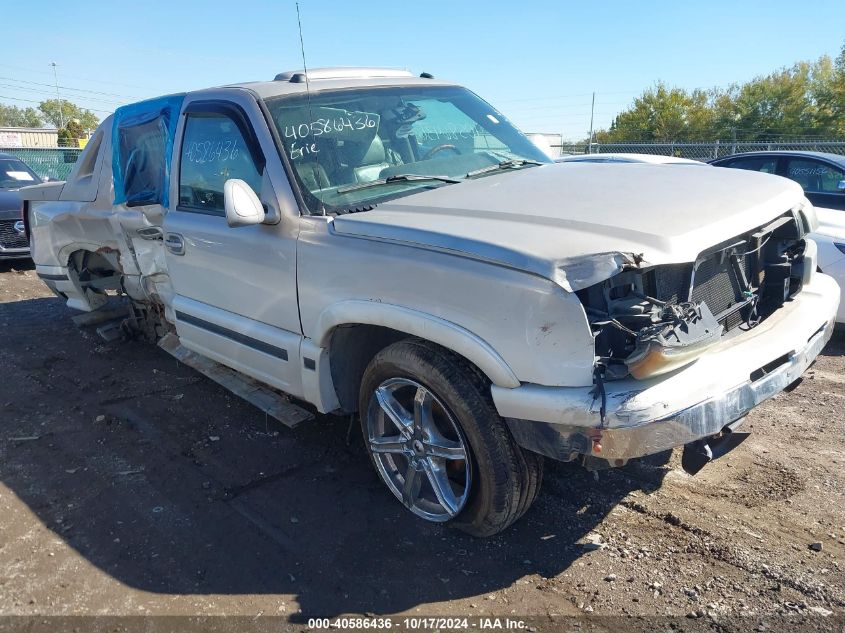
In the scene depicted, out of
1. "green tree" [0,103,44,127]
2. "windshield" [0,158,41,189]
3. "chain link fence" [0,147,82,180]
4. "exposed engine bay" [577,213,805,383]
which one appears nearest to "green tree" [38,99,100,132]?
"green tree" [0,103,44,127]

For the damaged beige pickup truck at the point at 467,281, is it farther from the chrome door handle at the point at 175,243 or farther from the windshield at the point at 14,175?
the windshield at the point at 14,175

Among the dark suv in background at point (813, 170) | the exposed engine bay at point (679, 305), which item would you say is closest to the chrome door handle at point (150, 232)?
the exposed engine bay at point (679, 305)

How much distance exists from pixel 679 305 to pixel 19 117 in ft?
398

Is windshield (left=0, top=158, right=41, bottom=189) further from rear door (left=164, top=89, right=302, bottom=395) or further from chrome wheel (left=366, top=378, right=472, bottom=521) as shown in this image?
chrome wheel (left=366, top=378, right=472, bottom=521)

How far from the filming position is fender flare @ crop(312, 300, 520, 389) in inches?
98.6

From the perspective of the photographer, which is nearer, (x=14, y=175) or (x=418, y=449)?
(x=418, y=449)

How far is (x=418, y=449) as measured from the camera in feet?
10.1

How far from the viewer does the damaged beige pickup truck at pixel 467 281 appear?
2.39 meters

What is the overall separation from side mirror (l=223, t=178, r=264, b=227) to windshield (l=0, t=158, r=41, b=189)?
9870mm

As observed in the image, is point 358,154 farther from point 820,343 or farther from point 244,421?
point 820,343

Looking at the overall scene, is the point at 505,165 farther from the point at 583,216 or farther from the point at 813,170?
the point at 813,170

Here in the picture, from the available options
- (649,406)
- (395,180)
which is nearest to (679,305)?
(649,406)

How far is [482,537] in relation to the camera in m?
3.04

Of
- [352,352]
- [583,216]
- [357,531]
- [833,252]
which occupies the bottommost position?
[357,531]
